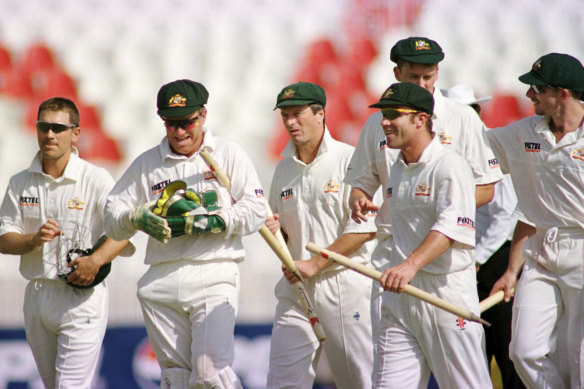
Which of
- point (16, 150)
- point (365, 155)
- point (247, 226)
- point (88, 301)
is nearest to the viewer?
point (247, 226)

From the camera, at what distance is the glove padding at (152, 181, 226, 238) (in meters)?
4.21

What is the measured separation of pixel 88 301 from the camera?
5.09 m

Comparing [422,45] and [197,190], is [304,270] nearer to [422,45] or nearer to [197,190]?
[197,190]

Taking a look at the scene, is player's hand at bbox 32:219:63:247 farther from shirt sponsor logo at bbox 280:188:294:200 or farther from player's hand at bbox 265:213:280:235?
shirt sponsor logo at bbox 280:188:294:200

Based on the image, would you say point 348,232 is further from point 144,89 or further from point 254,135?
point 144,89

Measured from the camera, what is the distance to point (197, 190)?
4.51 meters

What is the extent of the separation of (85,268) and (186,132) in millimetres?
1034

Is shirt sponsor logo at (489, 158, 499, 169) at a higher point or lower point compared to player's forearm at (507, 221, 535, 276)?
higher

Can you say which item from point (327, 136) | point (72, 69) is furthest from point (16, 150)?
point (327, 136)

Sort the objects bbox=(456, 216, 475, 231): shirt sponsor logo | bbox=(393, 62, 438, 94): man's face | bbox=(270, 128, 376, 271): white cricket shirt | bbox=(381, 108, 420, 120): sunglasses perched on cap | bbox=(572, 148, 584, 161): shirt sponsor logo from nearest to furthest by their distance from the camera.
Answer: bbox=(456, 216, 475, 231): shirt sponsor logo → bbox=(381, 108, 420, 120): sunglasses perched on cap → bbox=(572, 148, 584, 161): shirt sponsor logo → bbox=(393, 62, 438, 94): man's face → bbox=(270, 128, 376, 271): white cricket shirt

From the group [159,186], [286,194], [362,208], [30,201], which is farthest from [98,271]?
[362,208]

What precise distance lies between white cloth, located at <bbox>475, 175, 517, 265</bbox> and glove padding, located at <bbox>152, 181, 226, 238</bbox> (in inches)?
81.6

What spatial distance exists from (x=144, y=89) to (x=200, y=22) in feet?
3.43

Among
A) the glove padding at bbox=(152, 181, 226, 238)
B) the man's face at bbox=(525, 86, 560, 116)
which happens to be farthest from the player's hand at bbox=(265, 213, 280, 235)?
the man's face at bbox=(525, 86, 560, 116)
